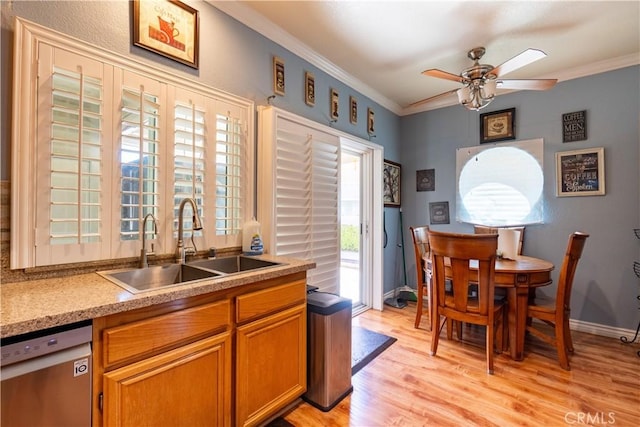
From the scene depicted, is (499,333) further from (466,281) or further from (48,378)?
(48,378)

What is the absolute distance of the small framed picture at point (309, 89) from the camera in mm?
2627

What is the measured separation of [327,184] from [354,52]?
1.21m

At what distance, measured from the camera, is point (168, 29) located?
1733 millimetres

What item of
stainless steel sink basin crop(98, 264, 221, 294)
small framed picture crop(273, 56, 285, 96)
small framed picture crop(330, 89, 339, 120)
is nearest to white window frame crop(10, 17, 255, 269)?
stainless steel sink basin crop(98, 264, 221, 294)

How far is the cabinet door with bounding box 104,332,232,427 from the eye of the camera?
1.06m

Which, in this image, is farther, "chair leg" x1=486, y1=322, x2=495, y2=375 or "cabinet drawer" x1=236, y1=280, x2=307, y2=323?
"chair leg" x1=486, y1=322, x2=495, y2=375

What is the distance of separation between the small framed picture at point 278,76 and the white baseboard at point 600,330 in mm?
3637

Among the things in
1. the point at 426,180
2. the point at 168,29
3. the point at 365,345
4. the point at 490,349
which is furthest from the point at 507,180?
the point at 168,29

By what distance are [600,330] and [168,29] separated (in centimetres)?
439

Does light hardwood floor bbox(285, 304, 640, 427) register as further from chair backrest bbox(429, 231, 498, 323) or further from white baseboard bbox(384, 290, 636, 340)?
chair backrest bbox(429, 231, 498, 323)

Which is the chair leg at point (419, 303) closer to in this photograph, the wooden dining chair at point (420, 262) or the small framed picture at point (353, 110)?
the wooden dining chair at point (420, 262)

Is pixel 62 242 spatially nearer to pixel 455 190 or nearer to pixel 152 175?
pixel 152 175

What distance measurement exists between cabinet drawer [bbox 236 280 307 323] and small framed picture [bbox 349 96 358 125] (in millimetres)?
2084

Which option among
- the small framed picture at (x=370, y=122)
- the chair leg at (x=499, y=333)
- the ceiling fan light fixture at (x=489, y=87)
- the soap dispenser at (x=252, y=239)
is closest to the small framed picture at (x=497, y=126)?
the ceiling fan light fixture at (x=489, y=87)
